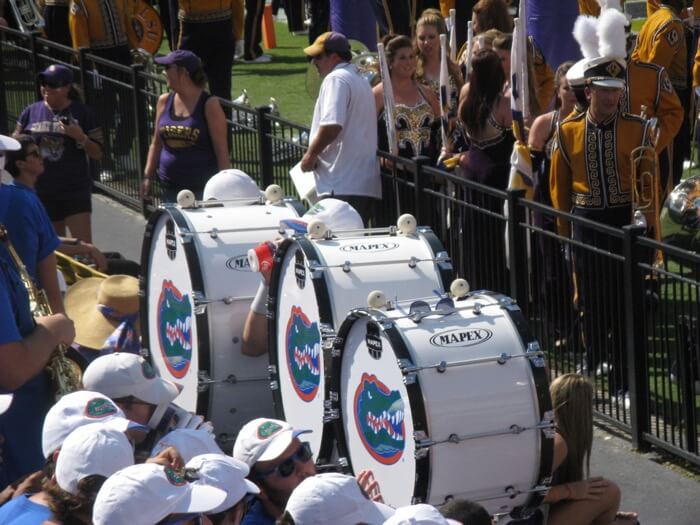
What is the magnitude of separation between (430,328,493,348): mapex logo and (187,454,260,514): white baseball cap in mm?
1313

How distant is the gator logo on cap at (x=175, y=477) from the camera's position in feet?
13.1

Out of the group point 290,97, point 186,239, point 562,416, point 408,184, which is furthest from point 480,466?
point 290,97

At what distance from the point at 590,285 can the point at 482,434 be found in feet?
6.72

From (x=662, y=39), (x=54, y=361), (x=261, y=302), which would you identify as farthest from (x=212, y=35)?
(x=54, y=361)

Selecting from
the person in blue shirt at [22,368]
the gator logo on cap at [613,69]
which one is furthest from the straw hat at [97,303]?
the gator logo on cap at [613,69]

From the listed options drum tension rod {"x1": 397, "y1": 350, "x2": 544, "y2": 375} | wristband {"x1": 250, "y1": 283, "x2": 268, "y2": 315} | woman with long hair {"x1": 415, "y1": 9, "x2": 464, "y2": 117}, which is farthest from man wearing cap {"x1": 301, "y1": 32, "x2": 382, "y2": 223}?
drum tension rod {"x1": 397, "y1": 350, "x2": 544, "y2": 375}

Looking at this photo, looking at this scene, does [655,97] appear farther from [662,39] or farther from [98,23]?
[98,23]

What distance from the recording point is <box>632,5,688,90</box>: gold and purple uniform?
33.4 ft

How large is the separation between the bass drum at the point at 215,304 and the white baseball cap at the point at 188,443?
1968 mm

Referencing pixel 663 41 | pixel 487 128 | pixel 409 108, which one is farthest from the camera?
pixel 663 41

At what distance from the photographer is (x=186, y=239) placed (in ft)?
23.4

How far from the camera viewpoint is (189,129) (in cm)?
946

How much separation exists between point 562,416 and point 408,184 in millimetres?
3212

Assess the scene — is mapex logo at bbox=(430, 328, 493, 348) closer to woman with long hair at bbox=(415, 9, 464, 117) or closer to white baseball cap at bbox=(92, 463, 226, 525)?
white baseball cap at bbox=(92, 463, 226, 525)
